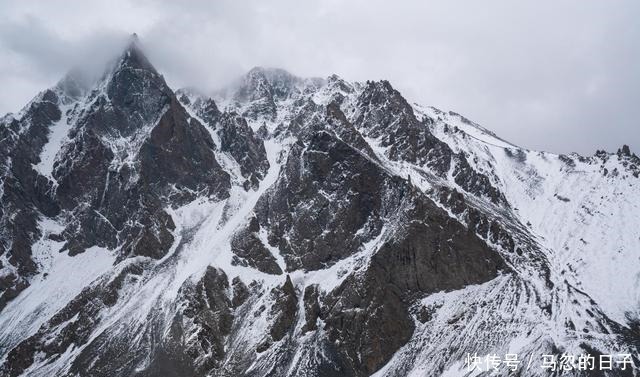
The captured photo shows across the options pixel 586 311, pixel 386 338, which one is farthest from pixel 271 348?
pixel 586 311

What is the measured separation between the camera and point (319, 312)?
172 m

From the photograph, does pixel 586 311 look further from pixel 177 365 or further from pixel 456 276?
pixel 177 365

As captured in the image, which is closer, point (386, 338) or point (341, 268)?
point (386, 338)

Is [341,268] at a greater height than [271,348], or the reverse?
[341,268]

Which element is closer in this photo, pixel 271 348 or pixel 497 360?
pixel 497 360

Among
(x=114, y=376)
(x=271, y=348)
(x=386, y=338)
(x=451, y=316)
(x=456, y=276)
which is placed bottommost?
(x=114, y=376)

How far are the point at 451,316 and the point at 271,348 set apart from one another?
1799 inches

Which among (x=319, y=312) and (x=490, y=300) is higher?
(x=490, y=300)

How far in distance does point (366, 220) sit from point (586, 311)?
64.2 m

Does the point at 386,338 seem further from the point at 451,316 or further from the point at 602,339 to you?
the point at 602,339

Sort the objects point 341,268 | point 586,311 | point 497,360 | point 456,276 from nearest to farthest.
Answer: point 497,360, point 586,311, point 456,276, point 341,268

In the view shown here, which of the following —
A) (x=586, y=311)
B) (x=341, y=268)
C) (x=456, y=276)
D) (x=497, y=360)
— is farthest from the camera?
(x=341, y=268)

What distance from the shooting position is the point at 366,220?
193125 mm

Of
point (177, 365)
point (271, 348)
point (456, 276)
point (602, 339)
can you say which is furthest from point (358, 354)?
point (602, 339)
